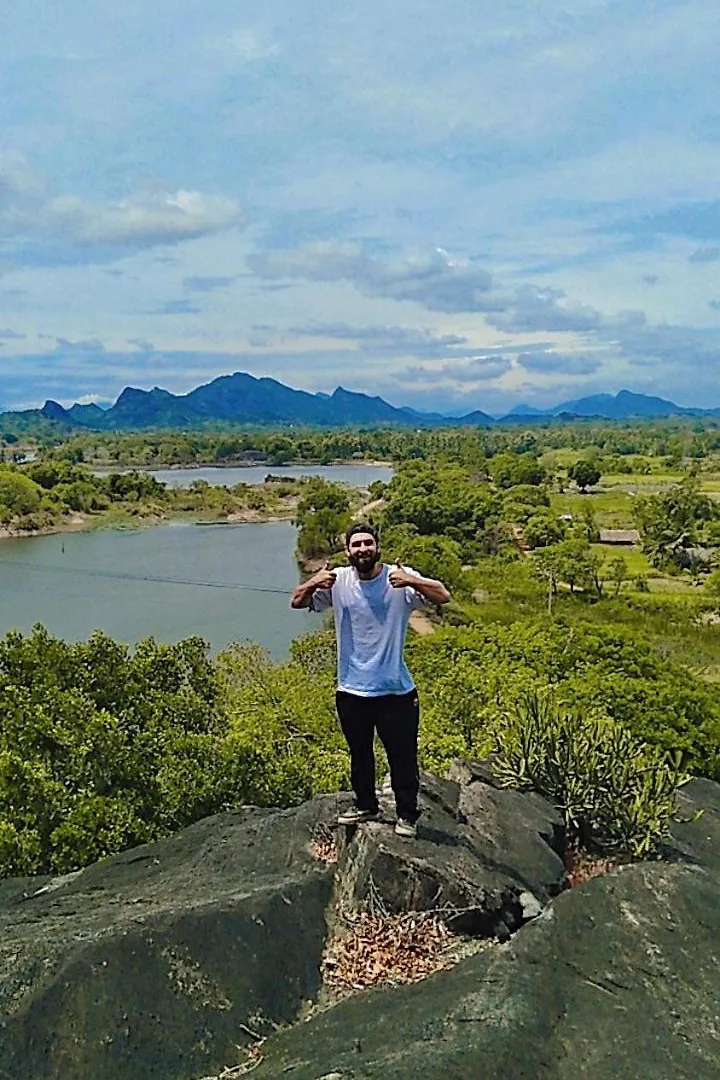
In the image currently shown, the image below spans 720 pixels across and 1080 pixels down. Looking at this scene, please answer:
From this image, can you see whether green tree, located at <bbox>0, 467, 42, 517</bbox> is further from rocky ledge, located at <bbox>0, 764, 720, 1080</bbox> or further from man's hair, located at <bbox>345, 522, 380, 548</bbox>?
man's hair, located at <bbox>345, 522, 380, 548</bbox>

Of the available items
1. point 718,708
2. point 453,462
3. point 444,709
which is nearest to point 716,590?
point 718,708

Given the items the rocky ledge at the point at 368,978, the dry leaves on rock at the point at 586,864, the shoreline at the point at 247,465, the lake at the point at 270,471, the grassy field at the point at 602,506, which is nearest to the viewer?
the rocky ledge at the point at 368,978

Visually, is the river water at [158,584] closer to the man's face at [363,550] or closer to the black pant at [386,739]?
the black pant at [386,739]

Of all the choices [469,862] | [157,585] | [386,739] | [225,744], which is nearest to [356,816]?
[386,739]

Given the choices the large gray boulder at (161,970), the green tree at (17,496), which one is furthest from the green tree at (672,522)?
the large gray boulder at (161,970)

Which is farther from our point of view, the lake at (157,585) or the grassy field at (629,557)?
the grassy field at (629,557)

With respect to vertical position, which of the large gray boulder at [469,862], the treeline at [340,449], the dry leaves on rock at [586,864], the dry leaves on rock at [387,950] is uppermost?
the treeline at [340,449]

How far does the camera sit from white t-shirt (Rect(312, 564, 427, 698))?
517cm

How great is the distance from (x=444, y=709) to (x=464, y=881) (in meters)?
12.0

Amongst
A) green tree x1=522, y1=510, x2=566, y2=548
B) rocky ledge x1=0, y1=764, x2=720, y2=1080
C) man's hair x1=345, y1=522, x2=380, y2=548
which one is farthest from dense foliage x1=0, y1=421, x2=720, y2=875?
green tree x1=522, y1=510, x2=566, y2=548

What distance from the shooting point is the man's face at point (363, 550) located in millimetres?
5105

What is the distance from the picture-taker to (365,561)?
202 inches

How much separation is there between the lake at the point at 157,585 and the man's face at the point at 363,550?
29.7 metres

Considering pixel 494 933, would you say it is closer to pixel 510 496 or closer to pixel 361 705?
pixel 361 705
